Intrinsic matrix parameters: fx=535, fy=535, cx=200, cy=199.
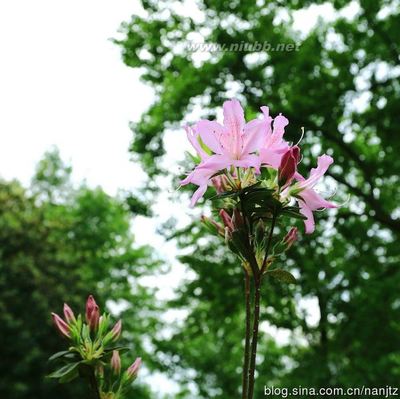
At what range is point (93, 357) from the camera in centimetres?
142

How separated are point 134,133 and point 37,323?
29.7 feet

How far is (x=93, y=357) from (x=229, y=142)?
67 centimetres

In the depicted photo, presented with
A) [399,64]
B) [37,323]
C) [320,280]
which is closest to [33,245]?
[37,323]

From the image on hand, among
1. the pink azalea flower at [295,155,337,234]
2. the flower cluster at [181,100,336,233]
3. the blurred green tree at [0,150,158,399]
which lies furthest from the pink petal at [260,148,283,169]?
the blurred green tree at [0,150,158,399]

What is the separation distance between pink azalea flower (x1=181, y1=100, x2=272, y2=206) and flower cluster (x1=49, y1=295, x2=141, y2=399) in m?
0.46

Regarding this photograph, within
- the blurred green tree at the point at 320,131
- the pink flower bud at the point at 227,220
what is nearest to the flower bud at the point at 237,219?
the pink flower bud at the point at 227,220

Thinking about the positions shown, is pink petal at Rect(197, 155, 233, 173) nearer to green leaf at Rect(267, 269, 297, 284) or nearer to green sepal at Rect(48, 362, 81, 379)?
green leaf at Rect(267, 269, 297, 284)

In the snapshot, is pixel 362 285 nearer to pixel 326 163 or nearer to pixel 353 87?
pixel 353 87

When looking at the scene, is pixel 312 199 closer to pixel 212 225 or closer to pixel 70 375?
pixel 212 225

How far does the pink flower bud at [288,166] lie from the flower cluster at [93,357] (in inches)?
24.6

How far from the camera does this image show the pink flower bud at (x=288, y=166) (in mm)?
1268

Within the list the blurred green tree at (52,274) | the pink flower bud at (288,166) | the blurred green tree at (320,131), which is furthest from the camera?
the blurred green tree at (52,274)

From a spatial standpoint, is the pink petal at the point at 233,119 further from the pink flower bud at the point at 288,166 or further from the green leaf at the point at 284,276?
the green leaf at the point at 284,276

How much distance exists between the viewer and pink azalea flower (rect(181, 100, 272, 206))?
130cm
